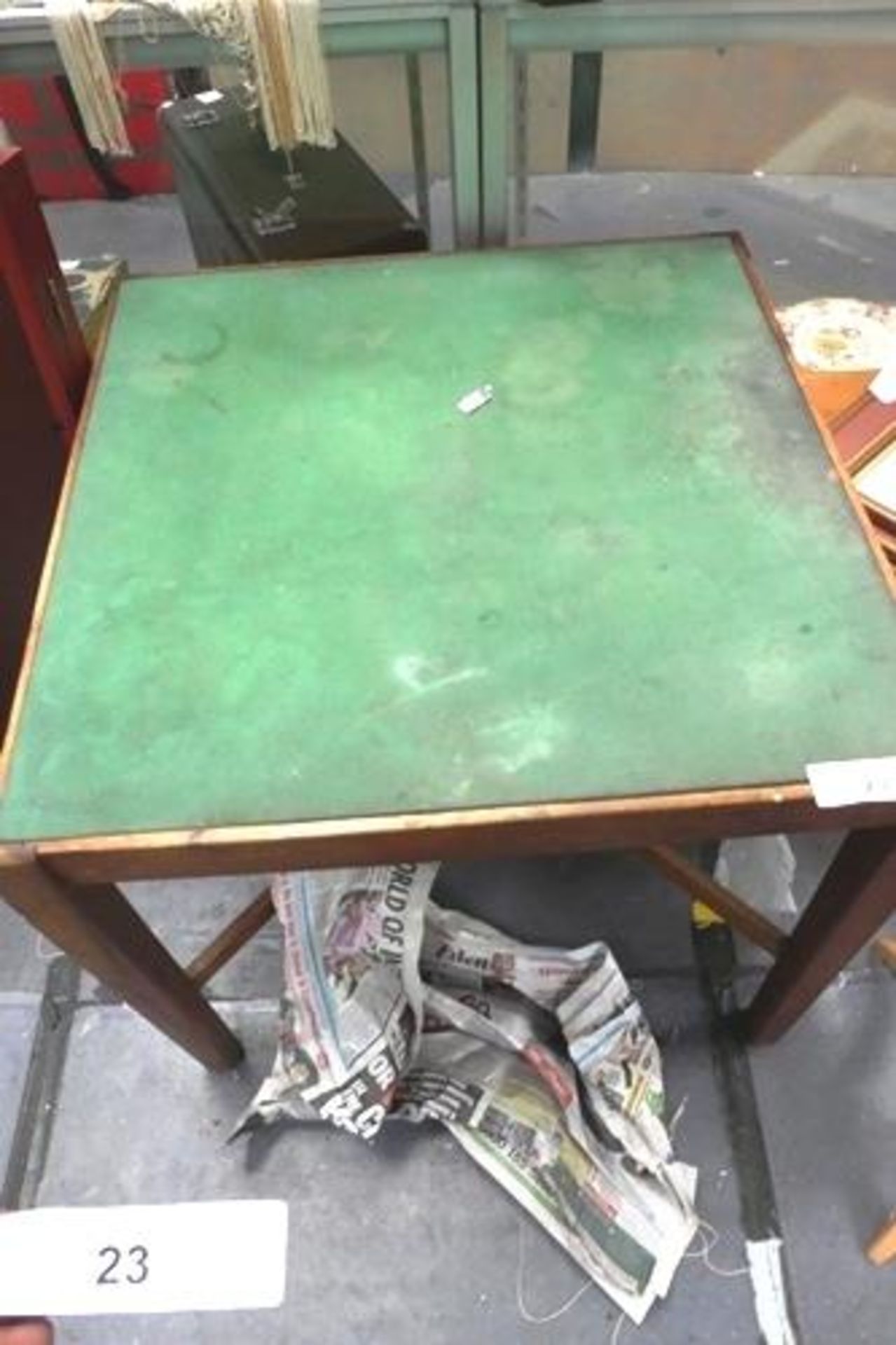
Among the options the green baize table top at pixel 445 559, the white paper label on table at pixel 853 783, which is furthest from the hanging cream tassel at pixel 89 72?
the white paper label on table at pixel 853 783

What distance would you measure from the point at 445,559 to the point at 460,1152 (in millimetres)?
716

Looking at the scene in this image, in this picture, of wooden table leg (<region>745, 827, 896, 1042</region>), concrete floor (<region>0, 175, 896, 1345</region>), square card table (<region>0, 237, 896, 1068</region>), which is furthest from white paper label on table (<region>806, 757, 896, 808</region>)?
concrete floor (<region>0, 175, 896, 1345</region>)

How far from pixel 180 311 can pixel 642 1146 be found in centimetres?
97

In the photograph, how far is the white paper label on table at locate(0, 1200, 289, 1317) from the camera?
64 centimetres

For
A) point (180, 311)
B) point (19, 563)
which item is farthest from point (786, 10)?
point (19, 563)

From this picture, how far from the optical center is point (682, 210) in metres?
1.80

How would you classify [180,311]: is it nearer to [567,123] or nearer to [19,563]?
[19,563]

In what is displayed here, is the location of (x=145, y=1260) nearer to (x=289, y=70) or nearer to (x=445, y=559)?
(x=445, y=559)

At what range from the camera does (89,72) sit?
96 cm

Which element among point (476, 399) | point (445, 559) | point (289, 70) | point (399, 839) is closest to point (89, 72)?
point (289, 70)

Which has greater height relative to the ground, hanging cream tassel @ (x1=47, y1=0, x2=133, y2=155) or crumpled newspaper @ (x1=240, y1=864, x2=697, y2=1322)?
hanging cream tassel @ (x1=47, y1=0, x2=133, y2=155)

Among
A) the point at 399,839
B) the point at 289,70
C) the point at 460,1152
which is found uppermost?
the point at 289,70

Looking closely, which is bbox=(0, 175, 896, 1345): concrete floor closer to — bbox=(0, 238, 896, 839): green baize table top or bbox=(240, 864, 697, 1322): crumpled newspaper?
bbox=(240, 864, 697, 1322): crumpled newspaper

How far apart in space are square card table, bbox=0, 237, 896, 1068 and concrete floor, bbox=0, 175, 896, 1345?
0.23 meters
